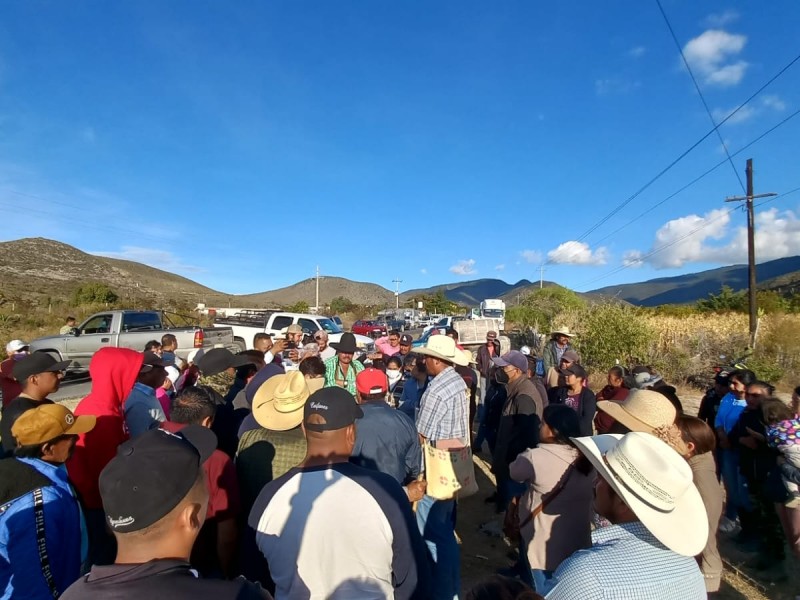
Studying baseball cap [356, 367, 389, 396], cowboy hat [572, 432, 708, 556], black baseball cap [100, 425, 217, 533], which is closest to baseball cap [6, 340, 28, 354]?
baseball cap [356, 367, 389, 396]

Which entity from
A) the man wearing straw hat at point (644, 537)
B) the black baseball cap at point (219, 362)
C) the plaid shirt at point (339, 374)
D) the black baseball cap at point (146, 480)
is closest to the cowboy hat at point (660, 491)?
the man wearing straw hat at point (644, 537)

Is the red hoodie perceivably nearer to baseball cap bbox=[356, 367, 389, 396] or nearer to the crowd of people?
the crowd of people

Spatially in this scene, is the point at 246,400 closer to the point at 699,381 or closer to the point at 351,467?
the point at 351,467

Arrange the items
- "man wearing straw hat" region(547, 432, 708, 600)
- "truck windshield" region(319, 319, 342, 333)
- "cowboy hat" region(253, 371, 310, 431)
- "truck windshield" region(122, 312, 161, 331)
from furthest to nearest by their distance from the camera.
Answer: "truck windshield" region(319, 319, 342, 333) < "truck windshield" region(122, 312, 161, 331) < "cowboy hat" region(253, 371, 310, 431) < "man wearing straw hat" region(547, 432, 708, 600)

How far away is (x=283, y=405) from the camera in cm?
295

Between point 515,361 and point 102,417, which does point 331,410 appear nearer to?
point 102,417

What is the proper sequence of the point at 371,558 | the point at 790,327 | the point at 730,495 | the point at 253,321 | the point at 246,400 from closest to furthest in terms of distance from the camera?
the point at 371,558
the point at 246,400
the point at 730,495
the point at 790,327
the point at 253,321

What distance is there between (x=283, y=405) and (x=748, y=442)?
4.36 meters

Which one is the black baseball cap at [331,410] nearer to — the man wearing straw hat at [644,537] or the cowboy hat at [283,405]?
the cowboy hat at [283,405]

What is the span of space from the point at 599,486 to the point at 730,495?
426 centimetres

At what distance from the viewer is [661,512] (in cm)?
162

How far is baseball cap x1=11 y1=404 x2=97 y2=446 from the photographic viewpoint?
7.42 ft

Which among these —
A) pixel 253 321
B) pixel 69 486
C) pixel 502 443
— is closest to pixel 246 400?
pixel 69 486

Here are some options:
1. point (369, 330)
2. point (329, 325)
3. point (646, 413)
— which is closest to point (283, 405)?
point (646, 413)
